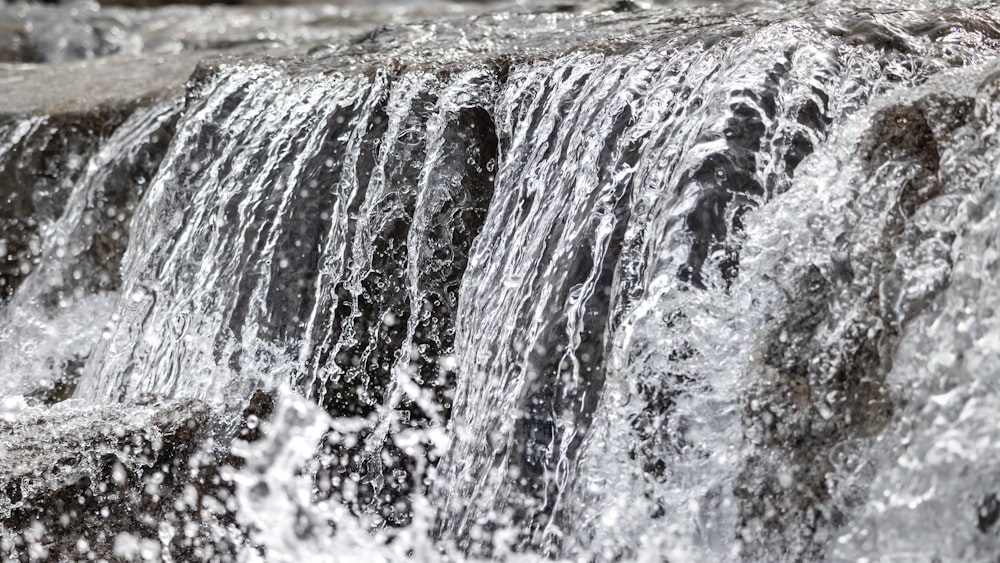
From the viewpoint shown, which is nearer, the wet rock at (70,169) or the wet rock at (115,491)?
the wet rock at (115,491)

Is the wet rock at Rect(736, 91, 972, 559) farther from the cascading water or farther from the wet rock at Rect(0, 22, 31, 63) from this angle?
the wet rock at Rect(0, 22, 31, 63)

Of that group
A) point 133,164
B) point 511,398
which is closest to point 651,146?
point 511,398

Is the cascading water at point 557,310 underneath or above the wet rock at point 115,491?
above

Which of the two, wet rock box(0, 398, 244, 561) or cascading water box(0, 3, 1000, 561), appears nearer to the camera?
cascading water box(0, 3, 1000, 561)

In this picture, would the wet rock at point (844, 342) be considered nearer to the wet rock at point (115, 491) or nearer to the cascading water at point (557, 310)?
the cascading water at point (557, 310)

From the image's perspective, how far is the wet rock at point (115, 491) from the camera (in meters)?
3.13

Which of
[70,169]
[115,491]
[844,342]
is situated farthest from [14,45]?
[844,342]

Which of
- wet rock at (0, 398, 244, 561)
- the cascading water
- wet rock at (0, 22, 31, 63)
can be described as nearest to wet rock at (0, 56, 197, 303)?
the cascading water

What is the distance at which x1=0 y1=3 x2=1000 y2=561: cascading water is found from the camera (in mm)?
2617

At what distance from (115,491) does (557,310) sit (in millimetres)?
1286

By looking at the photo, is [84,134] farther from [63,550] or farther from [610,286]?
[610,286]

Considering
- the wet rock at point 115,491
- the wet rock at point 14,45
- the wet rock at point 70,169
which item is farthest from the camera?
the wet rock at point 14,45

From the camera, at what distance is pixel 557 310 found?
2992 mm

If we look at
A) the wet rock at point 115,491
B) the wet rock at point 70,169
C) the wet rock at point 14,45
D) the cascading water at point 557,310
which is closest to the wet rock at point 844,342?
the cascading water at point 557,310
